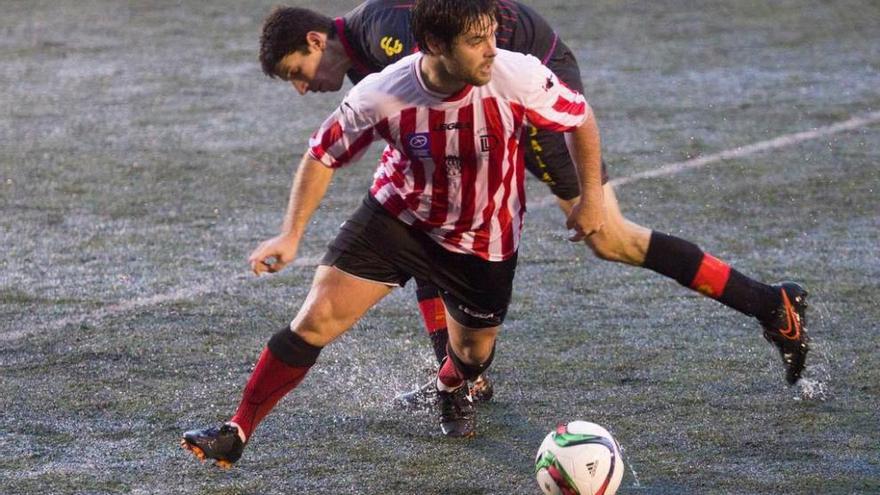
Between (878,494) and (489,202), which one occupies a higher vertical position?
(489,202)

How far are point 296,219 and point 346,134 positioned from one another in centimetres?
29

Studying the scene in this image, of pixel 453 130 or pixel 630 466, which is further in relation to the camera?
pixel 630 466

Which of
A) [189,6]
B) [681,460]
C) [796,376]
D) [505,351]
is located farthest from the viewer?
[189,6]

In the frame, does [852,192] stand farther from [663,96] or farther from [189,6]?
[189,6]

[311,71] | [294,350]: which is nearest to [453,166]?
[294,350]

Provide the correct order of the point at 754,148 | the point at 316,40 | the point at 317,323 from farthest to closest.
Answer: the point at 754,148 → the point at 316,40 → the point at 317,323

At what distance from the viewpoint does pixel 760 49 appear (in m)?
11.7

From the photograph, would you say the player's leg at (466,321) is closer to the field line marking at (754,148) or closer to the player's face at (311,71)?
the player's face at (311,71)

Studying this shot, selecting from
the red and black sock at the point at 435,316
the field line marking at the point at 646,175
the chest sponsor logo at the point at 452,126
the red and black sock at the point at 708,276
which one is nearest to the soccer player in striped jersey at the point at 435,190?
the chest sponsor logo at the point at 452,126

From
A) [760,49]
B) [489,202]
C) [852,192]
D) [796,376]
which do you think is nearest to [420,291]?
[489,202]

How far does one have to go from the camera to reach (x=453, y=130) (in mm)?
4137

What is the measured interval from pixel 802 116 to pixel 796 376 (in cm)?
492

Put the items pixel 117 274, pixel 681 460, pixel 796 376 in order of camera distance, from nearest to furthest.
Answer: pixel 681 460 < pixel 796 376 < pixel 117 274

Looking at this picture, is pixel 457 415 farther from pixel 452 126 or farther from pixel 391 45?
pixel 391 45
